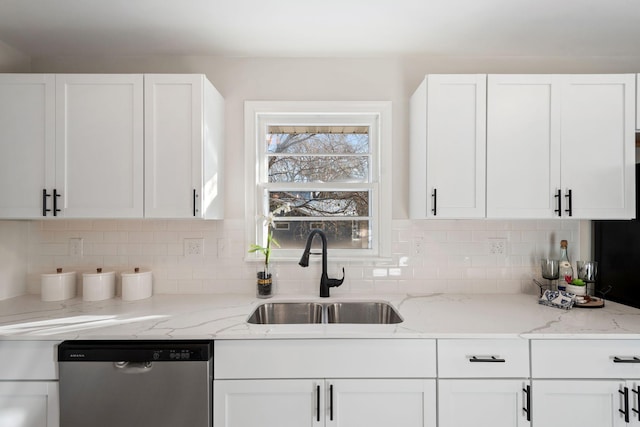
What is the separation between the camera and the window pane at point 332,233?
234 centimetres

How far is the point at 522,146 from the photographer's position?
1880 mm

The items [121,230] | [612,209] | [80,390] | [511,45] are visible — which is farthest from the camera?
[121,230]

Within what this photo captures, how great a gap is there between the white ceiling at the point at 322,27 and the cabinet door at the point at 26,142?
13.7 inches

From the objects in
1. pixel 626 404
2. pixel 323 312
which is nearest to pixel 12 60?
pixel 323 312

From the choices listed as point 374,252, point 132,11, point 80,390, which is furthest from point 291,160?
point 80,390

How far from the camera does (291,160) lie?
2338 mm

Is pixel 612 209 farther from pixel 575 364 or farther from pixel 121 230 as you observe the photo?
pixel 121 230

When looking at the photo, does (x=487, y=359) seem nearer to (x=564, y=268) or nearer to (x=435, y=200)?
(x=435, y=200)

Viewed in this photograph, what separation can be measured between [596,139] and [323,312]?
1802 millimetres

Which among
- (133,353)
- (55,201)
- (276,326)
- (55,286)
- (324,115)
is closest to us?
(133,353)

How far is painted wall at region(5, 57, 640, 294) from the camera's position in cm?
222

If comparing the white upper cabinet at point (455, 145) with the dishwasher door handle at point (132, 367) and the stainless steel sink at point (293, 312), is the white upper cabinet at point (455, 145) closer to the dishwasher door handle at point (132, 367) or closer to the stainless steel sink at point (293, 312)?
the stainless steel sink at point (293, 312)

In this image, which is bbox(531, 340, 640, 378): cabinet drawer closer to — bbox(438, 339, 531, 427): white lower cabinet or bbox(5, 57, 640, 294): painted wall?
bbox(438, 339, 531, 427): white lower cabinet

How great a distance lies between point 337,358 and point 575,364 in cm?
106
